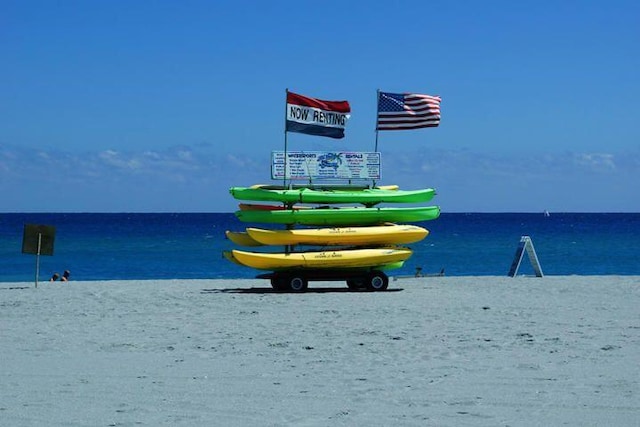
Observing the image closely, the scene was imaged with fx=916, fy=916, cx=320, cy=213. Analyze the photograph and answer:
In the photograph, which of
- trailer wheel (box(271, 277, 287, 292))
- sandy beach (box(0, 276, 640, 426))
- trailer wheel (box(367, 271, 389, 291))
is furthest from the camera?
trailer wheel (box(367, 271, 389, 291))

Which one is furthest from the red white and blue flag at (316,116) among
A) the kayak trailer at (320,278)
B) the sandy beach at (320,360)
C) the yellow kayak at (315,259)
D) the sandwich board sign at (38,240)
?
the sandwich board sign at (38,240)

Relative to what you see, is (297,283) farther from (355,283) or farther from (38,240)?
(38,240)

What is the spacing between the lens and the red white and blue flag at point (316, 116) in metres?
18.3

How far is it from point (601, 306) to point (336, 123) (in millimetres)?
6628

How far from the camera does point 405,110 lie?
19.0m

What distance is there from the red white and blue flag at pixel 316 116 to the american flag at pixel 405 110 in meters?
→ 0.86

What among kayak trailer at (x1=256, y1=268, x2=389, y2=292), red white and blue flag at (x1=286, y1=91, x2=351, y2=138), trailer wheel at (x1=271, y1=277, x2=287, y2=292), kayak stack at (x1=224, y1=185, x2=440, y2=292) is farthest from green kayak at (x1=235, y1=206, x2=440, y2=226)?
red white and blue flag at (x1=286, y1=91, x2=351, y2=138)

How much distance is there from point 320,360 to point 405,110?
10447mm

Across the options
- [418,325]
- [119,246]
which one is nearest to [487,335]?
[418,325]

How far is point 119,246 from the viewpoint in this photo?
6178cm

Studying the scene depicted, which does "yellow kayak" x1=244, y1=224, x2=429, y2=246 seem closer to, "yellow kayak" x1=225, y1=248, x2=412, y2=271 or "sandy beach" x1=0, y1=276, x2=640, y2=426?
"yellow kayak" x1=225, y1=248, x2=412, y2=271

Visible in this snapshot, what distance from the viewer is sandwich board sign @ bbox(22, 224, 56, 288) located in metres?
18.8

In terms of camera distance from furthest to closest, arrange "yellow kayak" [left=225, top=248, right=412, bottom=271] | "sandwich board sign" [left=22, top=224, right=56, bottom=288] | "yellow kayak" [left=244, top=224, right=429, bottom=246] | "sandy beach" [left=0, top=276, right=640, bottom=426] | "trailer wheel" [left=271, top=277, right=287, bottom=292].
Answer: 1. "sandwich board sign" [left=22, top=224, right=56, bottom=288]
2. "trailer wheel" [left=271, top=277, right=287, bottom=292]
3. "yellow kayak" [left=244, top=224, right=429, bottom=246]
4. "yellow kayak" [left=225, top=248, right=412, bottom=271]
5. "sandy beach" [left=0, top=276, right=640, bottom=426]

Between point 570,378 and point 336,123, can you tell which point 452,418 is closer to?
point 570,378
